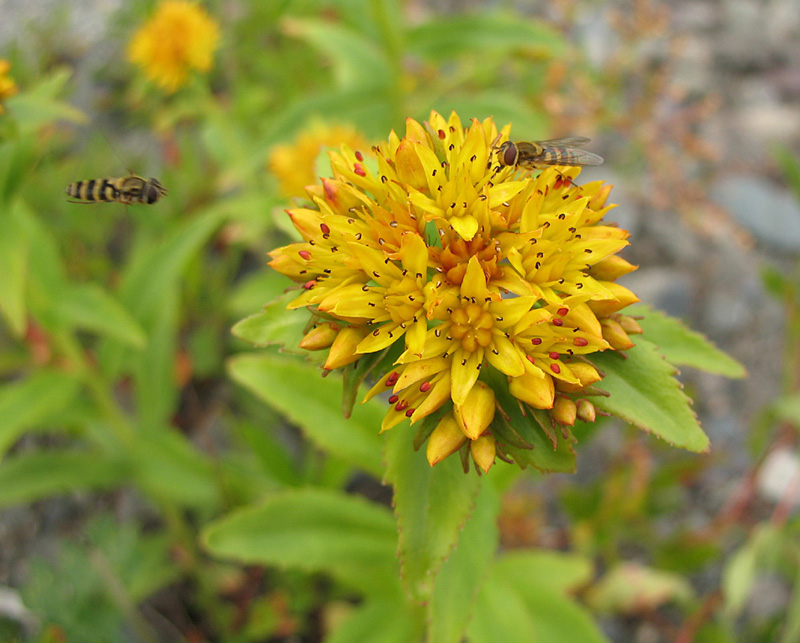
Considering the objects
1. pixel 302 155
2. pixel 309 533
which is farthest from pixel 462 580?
pixel 302 155

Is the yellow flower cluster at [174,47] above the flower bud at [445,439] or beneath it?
above

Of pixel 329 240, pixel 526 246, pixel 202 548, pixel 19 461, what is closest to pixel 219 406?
pixel 202 548

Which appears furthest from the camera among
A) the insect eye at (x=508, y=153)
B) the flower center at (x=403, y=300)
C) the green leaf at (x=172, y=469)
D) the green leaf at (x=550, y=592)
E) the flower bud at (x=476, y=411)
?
the green leaf at (x=172, y=469)

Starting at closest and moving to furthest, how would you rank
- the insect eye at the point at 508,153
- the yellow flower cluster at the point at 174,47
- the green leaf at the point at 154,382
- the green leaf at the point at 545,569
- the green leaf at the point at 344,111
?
the insect eye at the point at 508,153
the green leaf at the point at 545,569
the green leaf at the point at 154,382
the green leaf at the point at 344,111
the yellow flower cluster at the point at 174,47

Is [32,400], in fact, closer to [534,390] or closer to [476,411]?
[476,411]

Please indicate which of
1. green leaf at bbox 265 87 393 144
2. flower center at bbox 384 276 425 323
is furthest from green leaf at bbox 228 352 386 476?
green leaf at bbox 265 87 393 144

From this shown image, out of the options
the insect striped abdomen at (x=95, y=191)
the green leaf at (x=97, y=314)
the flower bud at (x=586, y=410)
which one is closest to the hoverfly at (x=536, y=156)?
the flower bud at (x=586, y=410)

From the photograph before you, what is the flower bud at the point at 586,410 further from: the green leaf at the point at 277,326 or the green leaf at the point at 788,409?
the green leaf at the point at 788,409
